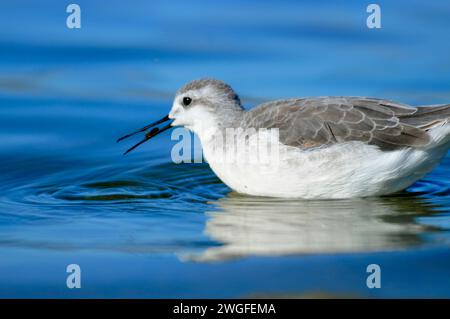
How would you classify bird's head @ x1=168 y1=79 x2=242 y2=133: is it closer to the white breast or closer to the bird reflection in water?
the white breast

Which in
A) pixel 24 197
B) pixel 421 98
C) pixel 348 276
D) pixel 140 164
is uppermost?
pixel 421 98

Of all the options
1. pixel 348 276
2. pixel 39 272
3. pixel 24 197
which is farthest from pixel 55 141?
pixel 348 276

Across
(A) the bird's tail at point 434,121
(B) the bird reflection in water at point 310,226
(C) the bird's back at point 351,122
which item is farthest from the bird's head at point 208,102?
(A) the bird's tail at point 434,121

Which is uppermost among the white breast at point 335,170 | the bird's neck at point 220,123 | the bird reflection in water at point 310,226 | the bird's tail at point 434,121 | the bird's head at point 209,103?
the bird's head at point 209,103

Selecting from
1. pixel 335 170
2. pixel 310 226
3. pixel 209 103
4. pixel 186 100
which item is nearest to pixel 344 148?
pixel 335 170

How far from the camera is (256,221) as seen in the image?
29.3ft

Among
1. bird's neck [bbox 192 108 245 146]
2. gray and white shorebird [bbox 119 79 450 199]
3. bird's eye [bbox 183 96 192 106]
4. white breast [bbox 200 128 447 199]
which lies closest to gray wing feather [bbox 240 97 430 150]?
gray and white shorebird [bbox 119 79 450 199]

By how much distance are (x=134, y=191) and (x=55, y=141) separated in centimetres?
259

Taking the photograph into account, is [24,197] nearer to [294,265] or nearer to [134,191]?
[134,191]

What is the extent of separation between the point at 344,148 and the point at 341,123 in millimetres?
299

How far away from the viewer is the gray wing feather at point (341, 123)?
31.4ft

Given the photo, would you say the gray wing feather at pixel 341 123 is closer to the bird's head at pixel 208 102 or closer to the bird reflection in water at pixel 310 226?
the bird's head at pixel 208 102

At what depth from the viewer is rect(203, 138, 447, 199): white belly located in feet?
31.3

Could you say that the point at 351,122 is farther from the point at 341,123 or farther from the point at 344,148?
the point at 344,148
